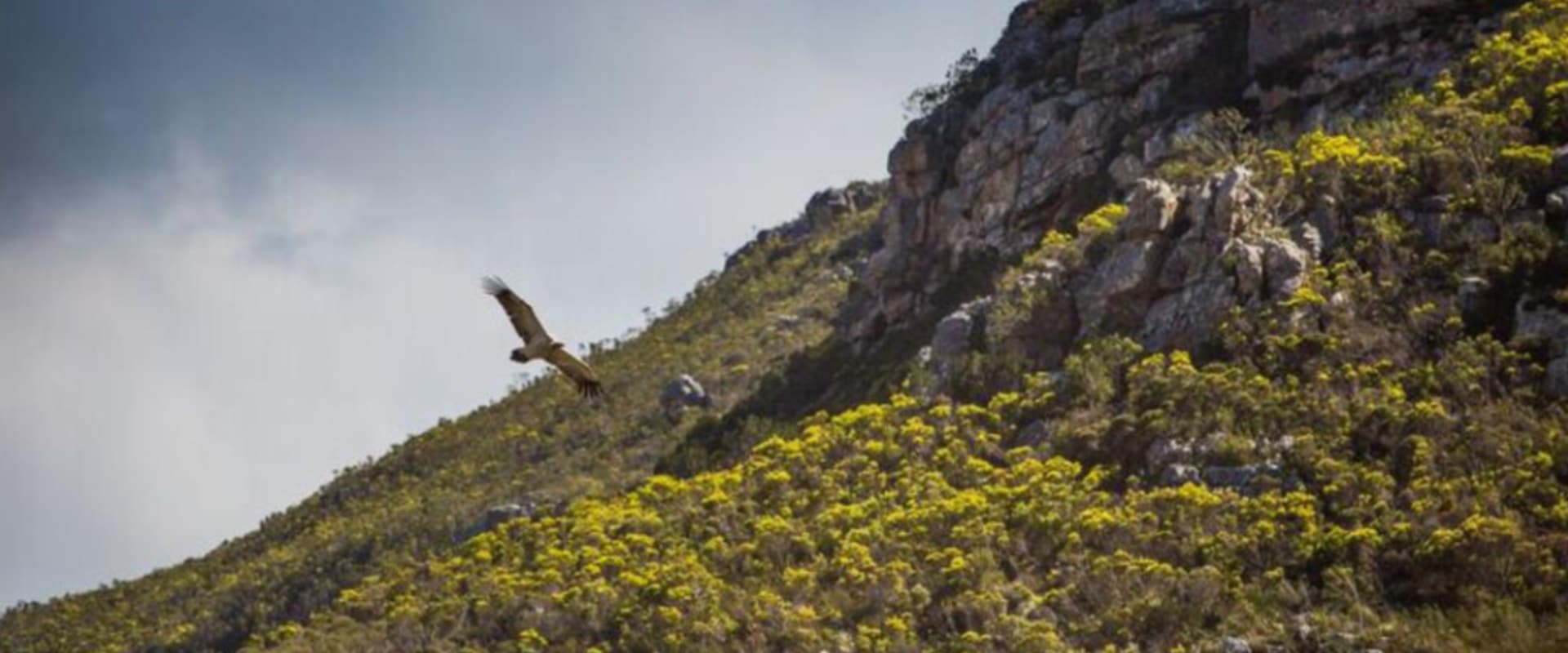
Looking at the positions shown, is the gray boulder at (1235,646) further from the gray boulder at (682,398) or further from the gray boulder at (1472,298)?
the gray boulder at (682,398)

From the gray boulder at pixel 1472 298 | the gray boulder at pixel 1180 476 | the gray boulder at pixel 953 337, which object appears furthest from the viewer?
the gray boulder at pixel 953 337

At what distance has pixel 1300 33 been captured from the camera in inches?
2296

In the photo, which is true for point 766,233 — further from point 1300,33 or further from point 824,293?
point 1300,33

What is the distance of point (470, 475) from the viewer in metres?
79.4

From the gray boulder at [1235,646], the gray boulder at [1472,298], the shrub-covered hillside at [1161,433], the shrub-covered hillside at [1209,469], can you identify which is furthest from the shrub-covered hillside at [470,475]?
the gray boulder at [1472,298]

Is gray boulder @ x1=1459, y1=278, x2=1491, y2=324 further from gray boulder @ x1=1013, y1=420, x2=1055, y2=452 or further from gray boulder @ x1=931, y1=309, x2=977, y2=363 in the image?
gray boulder @ x1=931, y1=309, x2=977, y2=363

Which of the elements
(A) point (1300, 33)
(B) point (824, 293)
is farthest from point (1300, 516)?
(B) point (824, 293)

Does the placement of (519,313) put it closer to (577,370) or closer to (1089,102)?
(577,370)

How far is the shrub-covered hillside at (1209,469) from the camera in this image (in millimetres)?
37344

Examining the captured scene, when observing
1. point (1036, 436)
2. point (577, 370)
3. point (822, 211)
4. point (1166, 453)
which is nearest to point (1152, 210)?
point (1036, 436)

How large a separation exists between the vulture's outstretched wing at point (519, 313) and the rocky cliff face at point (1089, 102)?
2698 cm

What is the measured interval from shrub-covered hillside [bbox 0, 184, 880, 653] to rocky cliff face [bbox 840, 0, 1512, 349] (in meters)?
10.8

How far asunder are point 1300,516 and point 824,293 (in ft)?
159

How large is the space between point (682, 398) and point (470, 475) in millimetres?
11382
